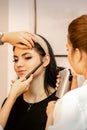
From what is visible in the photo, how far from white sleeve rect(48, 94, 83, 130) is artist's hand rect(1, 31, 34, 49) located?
57cm

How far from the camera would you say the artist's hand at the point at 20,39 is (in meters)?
1.32

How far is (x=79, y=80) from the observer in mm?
1650

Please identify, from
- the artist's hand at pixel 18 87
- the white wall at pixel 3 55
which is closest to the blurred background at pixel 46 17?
the white wall at pixel 3 55

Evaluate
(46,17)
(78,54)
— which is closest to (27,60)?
(46,17)

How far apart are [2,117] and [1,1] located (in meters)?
0.88

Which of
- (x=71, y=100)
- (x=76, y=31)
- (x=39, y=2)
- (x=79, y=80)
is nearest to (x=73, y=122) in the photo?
(x=71, y=100)

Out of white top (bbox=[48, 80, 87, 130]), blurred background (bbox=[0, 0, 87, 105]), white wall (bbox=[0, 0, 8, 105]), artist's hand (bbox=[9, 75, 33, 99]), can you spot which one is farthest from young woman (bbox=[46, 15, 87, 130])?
white wall (bbox=[0, 0, 8, 105])

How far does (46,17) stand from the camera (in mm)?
1715

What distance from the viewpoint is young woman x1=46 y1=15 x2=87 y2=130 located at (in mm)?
809

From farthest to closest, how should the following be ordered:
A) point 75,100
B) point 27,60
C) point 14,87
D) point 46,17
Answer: point 46,17 < point 27,60 < point 14,87 < point 75,100

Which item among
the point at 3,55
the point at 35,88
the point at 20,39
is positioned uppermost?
the point at 20,39

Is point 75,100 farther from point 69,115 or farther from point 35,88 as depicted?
point 35,88

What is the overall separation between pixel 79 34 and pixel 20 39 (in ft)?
1.63

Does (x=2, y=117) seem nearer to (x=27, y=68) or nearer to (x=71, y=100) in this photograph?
(x=27, y=68)
